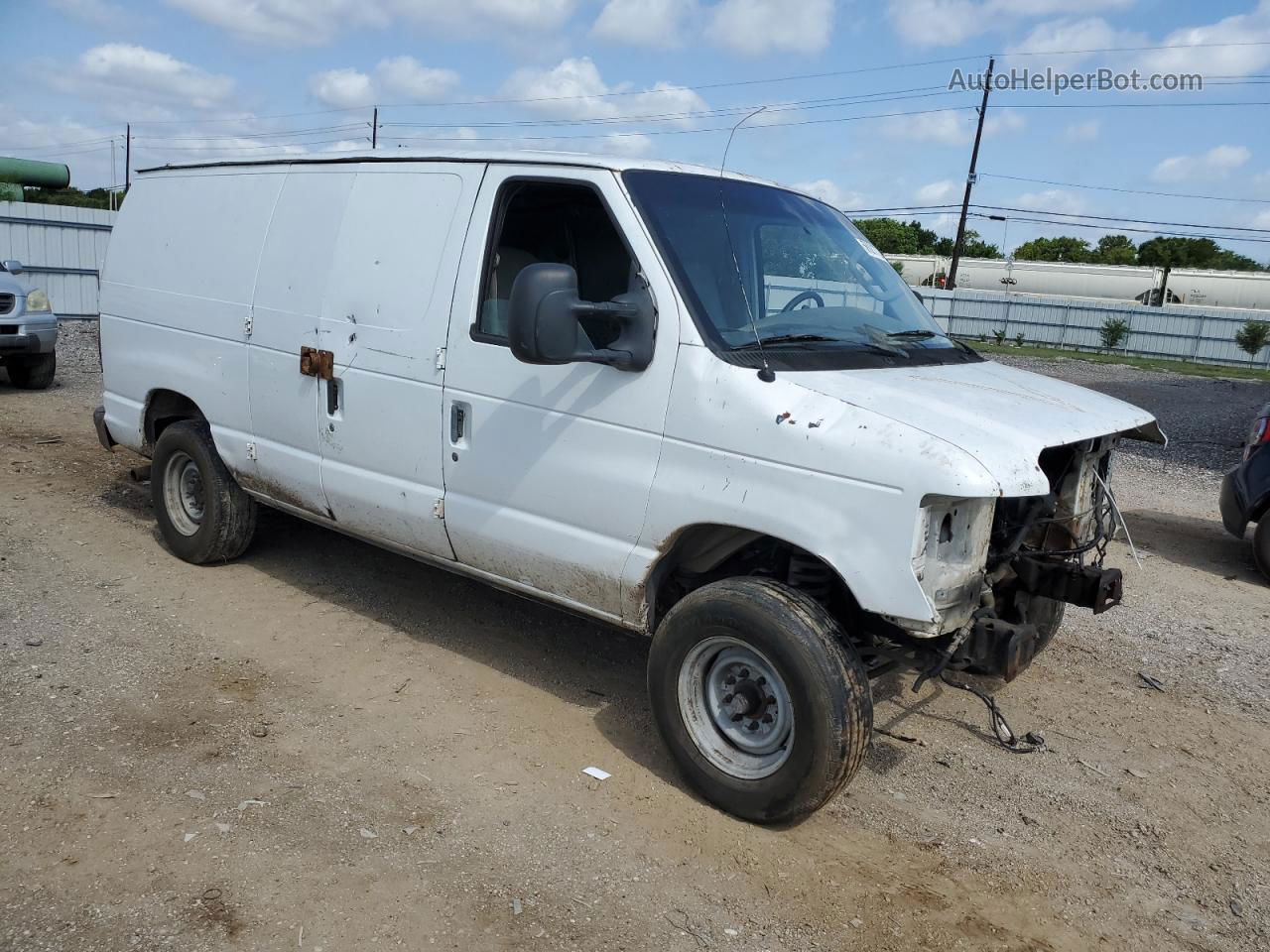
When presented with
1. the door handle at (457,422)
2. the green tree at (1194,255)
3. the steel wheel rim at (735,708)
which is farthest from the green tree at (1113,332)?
the steel wheel rim at (735,708)

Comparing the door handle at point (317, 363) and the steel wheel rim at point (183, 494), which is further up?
the door handle at point (317, 363)

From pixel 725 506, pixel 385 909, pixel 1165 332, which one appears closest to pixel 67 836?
pixel 385 909

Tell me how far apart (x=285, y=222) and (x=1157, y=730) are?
4840 mm

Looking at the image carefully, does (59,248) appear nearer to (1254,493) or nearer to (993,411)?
(1254,493)

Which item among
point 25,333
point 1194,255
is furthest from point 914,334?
point 1194,255

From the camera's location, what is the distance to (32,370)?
12836 mm

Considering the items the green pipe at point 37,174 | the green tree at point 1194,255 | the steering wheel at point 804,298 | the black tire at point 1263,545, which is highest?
the green tree at point 1194,255

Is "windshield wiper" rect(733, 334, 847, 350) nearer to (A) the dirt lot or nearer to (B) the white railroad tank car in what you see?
(A) the dirt lot

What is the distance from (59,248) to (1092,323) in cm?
3421

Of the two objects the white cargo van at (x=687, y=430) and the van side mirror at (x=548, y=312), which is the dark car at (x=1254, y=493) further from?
the van side mirror at (x=548, y=312)

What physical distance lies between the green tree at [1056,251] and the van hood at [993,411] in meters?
76.0

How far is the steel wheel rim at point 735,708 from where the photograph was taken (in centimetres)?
377

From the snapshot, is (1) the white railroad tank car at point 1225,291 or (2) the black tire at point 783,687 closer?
(2) the black tire at point 783,687

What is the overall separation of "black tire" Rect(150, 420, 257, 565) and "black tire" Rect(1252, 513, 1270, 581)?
6.51 metres
